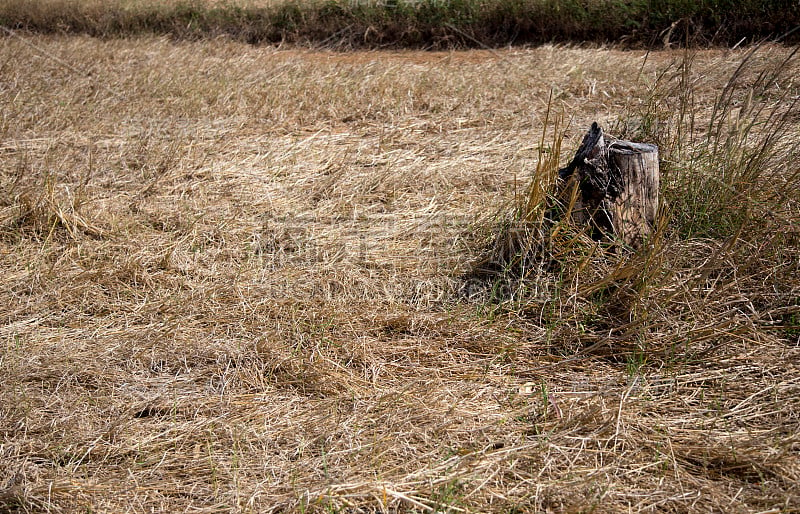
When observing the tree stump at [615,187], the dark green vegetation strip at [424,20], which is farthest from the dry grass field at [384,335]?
the dark green vegetation strip at [424,20]

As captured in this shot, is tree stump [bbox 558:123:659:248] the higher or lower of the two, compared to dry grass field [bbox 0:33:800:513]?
higher

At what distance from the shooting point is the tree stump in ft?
9.78

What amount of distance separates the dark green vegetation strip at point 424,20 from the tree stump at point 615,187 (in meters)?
5.21

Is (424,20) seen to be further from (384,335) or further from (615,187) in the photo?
(384,335)

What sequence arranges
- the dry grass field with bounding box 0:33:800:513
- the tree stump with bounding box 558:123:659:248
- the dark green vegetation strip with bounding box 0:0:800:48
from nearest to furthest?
the dry grass field with bounding box 0:33:800:513 → the tree stump with bounding box 558:123:659:248 → the dark green vegetation strip with bounding box 0:0:800:48

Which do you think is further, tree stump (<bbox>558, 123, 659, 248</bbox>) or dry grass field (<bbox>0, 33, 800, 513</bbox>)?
tree stump (<bbox>558, 123, 659, 248</bbox>)

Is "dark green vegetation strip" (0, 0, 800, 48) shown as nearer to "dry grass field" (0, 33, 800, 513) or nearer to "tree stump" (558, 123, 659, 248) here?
"dry grass field" (0, 33, 800, 513)

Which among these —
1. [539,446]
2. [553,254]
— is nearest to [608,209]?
[553,254]

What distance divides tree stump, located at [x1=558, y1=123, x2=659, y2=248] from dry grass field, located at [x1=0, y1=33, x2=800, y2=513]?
137 millimetres

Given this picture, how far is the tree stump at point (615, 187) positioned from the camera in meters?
2.98

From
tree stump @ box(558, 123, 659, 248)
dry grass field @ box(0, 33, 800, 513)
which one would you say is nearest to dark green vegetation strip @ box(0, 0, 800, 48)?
dry grass field @ box(0, 33, 800, 513)

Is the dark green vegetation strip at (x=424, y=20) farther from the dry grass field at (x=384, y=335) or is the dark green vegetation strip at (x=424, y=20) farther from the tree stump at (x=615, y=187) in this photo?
the tree stump at (x=615, y=187)

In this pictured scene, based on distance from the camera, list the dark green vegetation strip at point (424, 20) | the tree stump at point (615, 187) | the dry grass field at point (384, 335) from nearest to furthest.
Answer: the dry grass field at point (384, 335) < the tree stump at point (615, 187) < the dark green vegetation strip at point (424, 20)

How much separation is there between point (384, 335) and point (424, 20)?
7.03 meters
